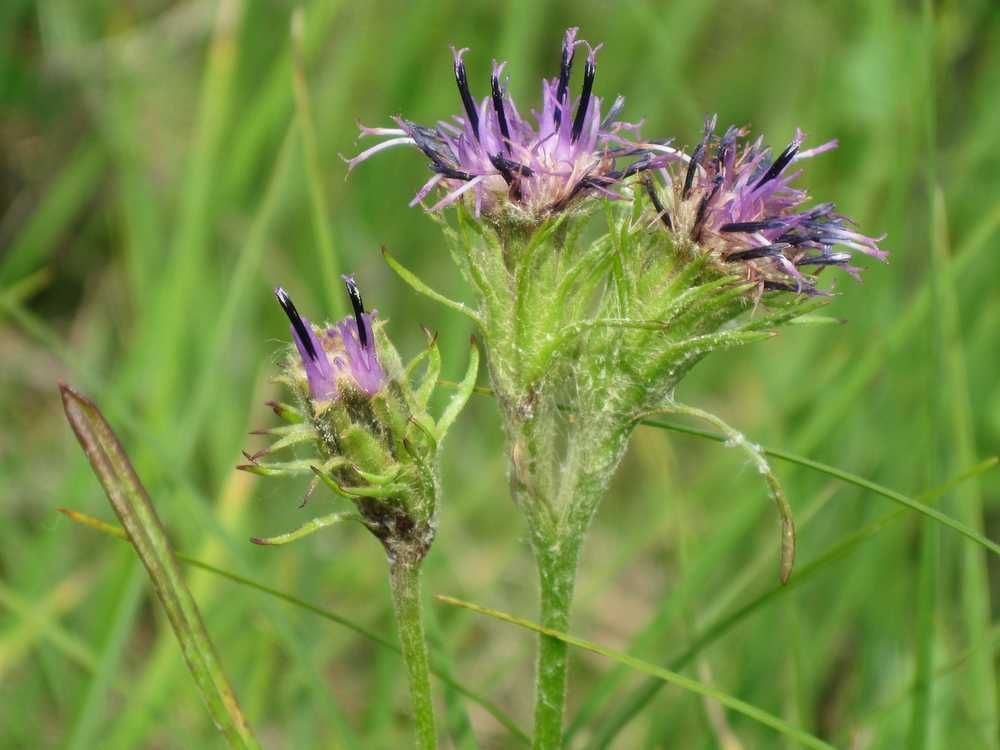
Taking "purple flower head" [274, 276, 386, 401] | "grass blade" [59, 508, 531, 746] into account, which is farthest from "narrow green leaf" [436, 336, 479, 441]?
"grass blade" [59, 508, 531, 746]

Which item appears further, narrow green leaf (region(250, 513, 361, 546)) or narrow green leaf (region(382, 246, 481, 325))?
narrow green leaf (region(382, 246, 481, 325))

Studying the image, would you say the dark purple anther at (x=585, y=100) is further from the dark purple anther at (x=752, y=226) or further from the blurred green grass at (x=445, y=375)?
the blurred green grass at (x=445, y=375)

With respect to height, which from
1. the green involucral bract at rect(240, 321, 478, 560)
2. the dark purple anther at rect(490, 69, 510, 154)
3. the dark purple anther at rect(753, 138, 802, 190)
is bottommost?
the green involucral bract at rect(240, 321, 478, 560)

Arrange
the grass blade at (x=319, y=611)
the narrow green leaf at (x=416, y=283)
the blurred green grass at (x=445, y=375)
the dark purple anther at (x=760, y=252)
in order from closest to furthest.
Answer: the narrow green leaf at (x=416, y=283) < the dark purple anther at (x=760, y=252) < the grass blade at (x=319, y=611) < the blurred green grass at (x=445, y=375)

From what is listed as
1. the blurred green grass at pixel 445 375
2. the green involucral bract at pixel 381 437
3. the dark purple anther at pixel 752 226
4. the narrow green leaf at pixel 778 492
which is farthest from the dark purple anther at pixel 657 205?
the blurred green grass at pixel 445 375

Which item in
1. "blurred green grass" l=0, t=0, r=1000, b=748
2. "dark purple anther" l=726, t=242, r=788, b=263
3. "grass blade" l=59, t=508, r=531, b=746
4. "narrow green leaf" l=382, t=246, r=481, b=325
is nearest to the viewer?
"narrow green leaf" l=382, t=246, r=481, b=325

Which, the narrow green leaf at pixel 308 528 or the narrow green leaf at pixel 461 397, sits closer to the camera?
the narrow green leaf at pixel 308 528

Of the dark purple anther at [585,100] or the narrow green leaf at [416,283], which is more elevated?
the dark purple anther at [585,100]

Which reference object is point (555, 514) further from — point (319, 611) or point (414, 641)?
point (319, 611)

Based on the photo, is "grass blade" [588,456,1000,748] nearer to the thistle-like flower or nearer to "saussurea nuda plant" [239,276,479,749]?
"saussurea nuda plant" [239,276,479,749]

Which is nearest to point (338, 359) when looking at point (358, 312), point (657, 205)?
point (358, 312)
